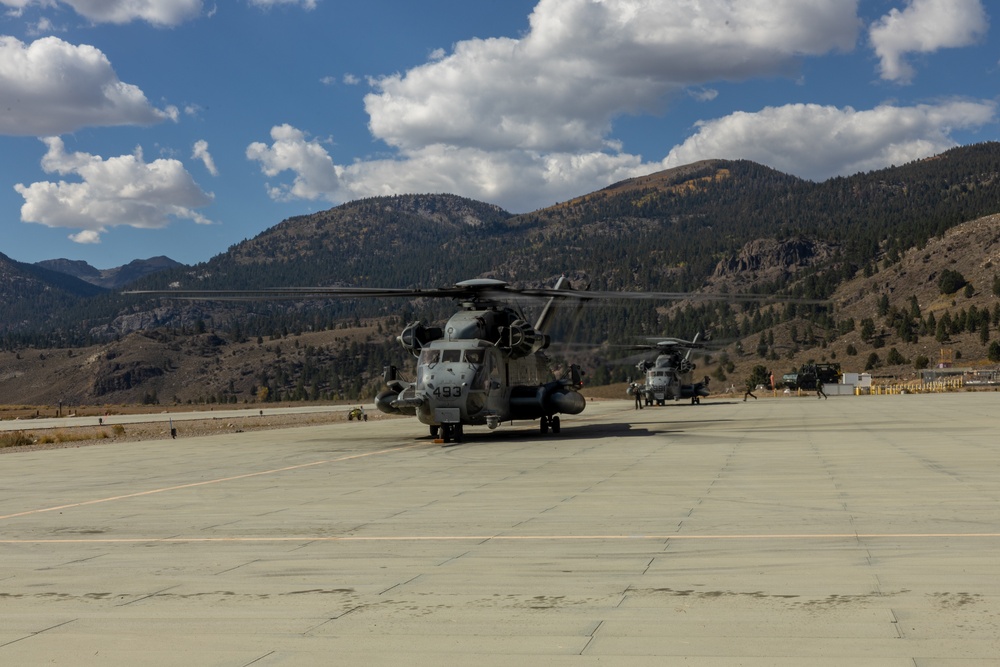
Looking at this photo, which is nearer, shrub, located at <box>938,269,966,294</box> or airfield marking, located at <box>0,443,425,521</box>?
airfield marking, located at <box>0,443,425,521</box>

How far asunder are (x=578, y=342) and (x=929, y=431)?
39.6ft

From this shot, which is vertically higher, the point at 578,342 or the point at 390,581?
the point at 578,342

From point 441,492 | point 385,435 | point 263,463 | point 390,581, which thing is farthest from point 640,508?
point 385,435

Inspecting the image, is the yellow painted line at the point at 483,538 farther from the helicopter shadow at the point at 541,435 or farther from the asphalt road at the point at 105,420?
the asphalt road at the point at 105,420

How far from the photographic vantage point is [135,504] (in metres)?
15.5

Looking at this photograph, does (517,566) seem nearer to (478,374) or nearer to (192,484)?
(192,484)

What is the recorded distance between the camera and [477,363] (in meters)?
27.2

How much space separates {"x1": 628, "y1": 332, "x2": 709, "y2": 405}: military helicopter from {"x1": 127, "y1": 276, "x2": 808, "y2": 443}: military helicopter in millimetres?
33018

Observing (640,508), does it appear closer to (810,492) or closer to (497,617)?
(810,492)

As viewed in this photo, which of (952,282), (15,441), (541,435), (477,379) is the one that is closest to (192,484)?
(477,379)

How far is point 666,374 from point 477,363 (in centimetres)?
3974

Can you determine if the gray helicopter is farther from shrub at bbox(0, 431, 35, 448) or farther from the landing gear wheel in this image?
shrub at bbox(0, 431, 35, 448)

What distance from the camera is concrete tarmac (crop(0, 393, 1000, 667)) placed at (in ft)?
21.1

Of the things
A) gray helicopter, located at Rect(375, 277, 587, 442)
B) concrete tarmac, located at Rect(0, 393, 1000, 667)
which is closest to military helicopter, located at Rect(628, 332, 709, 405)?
gray helicopter, located at Rect(375, 277, 587, 442)
